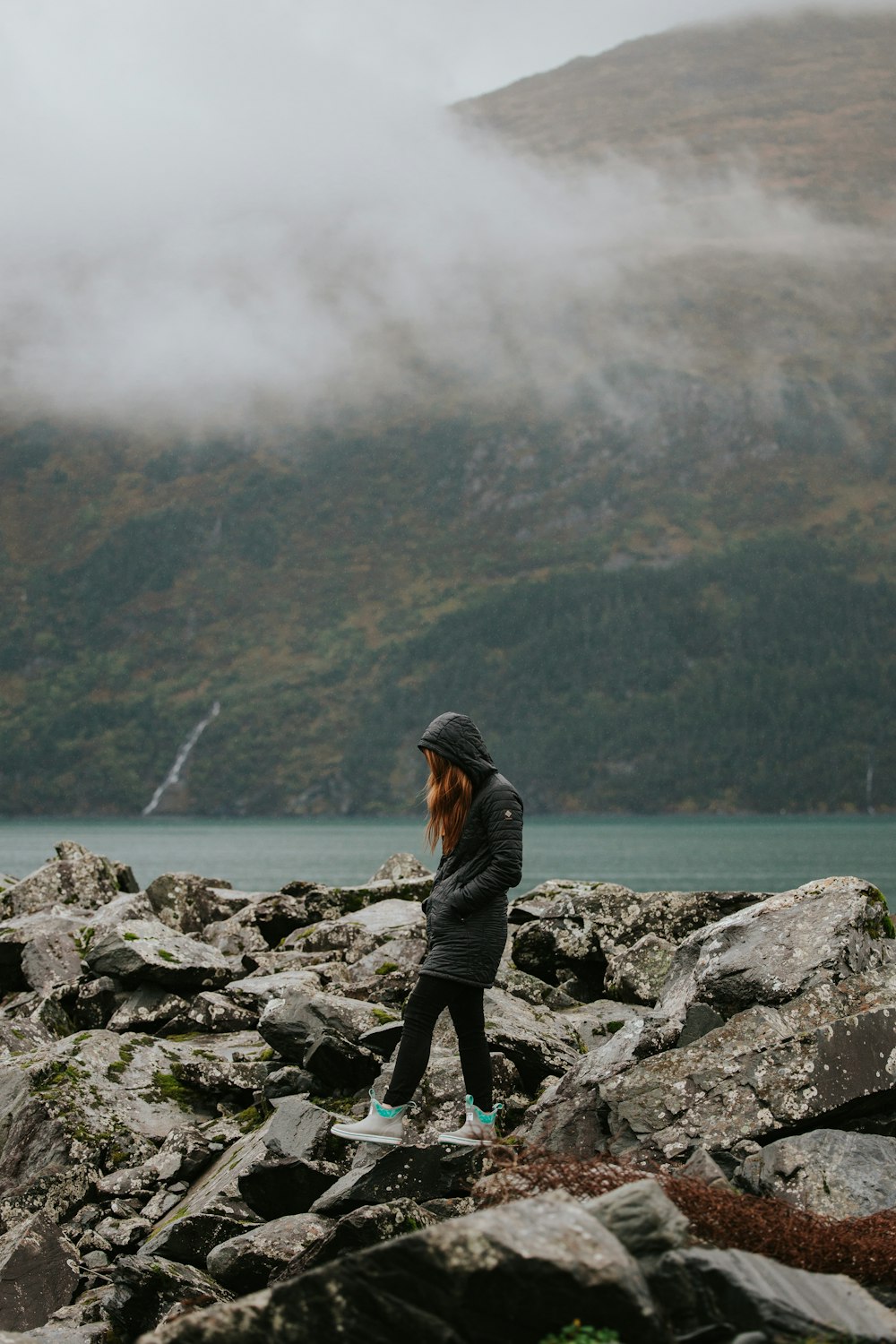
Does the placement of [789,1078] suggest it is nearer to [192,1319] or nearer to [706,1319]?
[706,1319]

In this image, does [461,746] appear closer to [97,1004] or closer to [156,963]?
[156,963]

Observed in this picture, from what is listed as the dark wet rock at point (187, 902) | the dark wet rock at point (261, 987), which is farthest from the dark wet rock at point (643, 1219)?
the dark wet rock at point (187, 902)

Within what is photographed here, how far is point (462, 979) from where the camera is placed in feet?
30.6

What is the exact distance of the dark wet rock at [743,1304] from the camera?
5.80m

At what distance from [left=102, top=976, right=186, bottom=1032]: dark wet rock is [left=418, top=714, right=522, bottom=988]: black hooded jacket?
6.21 meters

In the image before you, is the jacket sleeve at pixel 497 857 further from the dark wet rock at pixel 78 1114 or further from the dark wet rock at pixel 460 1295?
the dark wet rock at pixel 78 1114

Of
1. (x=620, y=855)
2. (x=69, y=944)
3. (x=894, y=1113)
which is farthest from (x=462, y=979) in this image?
(x=620, y=855)

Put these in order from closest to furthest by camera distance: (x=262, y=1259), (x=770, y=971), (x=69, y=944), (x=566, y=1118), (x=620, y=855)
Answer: (x=262, y=1259)
(x=566, y=1118)
(x=770, y=971)
(x=69, y=944)
(x=620, y=855)

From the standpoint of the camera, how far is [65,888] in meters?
22.9

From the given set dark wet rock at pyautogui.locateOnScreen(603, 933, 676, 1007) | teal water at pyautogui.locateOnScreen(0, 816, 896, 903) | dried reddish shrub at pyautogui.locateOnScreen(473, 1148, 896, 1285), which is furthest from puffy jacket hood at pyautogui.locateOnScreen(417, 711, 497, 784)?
teal water at pyautogui.locateOnScreen(0, 816, 896, 903)

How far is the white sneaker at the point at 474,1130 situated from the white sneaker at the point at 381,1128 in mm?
319

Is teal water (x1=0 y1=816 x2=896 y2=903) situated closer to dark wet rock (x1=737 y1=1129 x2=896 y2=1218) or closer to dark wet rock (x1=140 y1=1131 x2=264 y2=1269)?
dark wet rock (x1=140 y1=1131 x2=264 y2=1269)

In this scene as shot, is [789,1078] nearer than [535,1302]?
No

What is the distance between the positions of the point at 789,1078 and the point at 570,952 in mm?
6705
